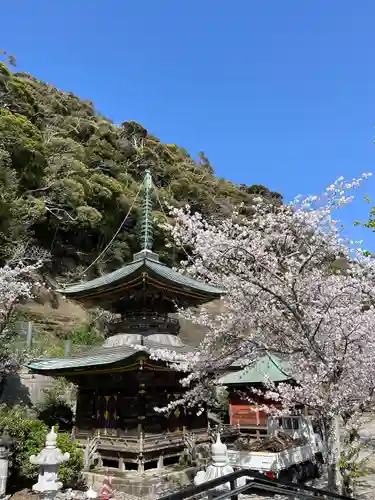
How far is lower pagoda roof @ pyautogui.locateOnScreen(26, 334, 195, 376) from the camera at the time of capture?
11.2 metres

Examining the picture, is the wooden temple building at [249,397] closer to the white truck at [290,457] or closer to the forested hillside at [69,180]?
the white truck at [290,457]

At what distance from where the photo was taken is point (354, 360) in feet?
23.5

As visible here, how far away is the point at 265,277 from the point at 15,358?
1416cm

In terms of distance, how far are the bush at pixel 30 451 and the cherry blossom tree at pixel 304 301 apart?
18.5ft

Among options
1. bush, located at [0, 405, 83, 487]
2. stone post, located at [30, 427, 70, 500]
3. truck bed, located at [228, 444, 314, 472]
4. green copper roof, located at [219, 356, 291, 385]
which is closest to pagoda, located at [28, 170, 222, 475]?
bush, located at [0, 405, 83, 487]

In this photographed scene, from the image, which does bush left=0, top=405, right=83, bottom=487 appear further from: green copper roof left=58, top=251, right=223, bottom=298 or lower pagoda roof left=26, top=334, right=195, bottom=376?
green copper roof left=58, top=251, right=223, bottom=298

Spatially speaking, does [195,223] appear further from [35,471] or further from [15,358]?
[15,358]

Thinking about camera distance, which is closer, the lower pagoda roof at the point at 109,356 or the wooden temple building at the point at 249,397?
the lower pagoda roof at the point at 109,356

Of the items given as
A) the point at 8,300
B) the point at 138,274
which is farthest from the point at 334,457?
the point at 8,300

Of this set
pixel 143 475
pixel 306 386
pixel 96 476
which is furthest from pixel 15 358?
pixel 306 386

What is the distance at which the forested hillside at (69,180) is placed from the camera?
2528cm

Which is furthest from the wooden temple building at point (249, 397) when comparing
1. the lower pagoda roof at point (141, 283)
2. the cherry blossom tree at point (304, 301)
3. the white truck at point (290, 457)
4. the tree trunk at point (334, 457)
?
the tree trunk at point (334, 457)

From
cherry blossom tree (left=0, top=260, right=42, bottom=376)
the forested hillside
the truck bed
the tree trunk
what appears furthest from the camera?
the forested hillside

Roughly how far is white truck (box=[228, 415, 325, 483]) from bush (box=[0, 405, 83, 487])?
14.1 ft
